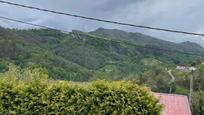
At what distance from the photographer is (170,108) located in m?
17.7

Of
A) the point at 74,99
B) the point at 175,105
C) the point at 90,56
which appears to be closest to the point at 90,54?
the point at 90,56

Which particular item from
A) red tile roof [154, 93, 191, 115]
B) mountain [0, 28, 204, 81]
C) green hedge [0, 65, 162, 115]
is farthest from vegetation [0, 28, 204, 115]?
green hedge [0, 65, 162, 115]

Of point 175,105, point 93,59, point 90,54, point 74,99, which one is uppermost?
point 90,54

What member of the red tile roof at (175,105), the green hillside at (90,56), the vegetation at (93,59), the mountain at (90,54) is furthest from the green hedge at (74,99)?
the mountain at (90,54)

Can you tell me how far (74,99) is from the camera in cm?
1058

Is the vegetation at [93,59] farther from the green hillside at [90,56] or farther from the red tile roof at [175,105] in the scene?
the red tile roof at [175,105]

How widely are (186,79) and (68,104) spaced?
50.0m

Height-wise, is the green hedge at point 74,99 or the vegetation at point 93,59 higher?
the vegetation at point 93,59

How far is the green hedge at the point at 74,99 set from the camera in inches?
412

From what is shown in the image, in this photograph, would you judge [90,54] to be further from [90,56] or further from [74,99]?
[74,99]

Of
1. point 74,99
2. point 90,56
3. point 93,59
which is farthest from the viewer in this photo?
point 90,56

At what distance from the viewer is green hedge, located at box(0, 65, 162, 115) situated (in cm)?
1047

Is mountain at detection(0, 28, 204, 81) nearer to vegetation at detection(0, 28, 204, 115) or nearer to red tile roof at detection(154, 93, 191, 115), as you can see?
vegetation at detection(0, 28, 204, 115)

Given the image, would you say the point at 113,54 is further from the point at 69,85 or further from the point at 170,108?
the point at 69,85
